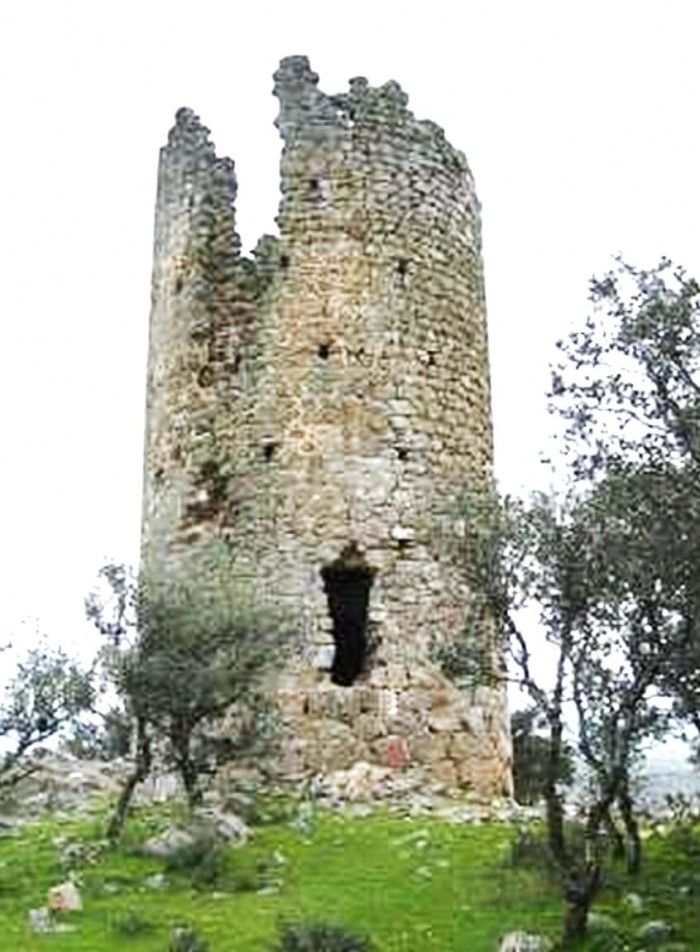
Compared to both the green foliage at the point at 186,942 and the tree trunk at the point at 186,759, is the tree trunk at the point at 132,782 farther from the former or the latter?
the green foliage at the point at 186,942

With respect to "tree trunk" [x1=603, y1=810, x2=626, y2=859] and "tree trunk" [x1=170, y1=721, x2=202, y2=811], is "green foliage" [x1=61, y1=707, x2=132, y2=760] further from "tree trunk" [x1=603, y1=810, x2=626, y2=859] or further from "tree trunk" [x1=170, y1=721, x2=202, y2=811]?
"tree trunk" [x1=603, y1=810, x2=626, y2=859]

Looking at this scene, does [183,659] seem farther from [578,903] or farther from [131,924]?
[578,903]

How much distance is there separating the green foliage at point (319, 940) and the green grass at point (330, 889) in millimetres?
370

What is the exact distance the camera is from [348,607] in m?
21.0

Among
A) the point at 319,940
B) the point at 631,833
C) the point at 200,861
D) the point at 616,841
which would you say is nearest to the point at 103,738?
the point at 200,861

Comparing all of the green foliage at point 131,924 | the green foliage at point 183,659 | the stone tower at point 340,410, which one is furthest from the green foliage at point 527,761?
the green foliage at point 131,924

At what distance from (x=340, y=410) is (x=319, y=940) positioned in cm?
1022

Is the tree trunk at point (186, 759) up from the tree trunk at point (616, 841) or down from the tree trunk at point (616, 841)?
up

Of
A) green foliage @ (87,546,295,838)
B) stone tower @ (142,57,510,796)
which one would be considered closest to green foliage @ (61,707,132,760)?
green foliage @ (87,546,295,838)

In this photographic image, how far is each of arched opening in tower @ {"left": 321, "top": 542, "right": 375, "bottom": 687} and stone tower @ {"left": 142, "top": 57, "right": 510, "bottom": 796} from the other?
0.03m

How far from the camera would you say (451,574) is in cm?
2081

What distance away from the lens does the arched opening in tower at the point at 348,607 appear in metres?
20.5

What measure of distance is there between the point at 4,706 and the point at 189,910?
167 inches

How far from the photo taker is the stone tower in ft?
66.3
